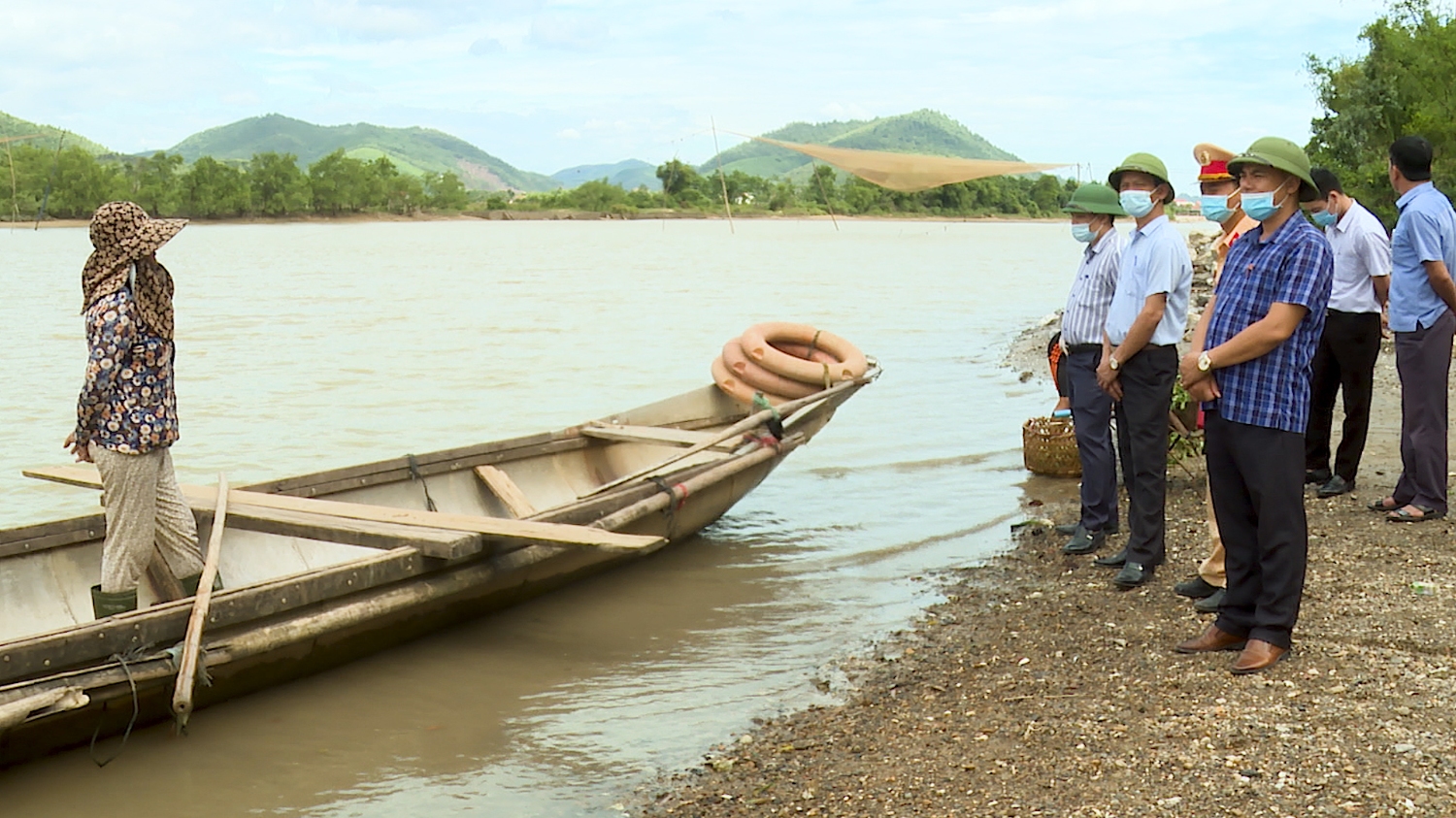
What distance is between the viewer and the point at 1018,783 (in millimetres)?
4086

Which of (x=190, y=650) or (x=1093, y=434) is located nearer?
(x=190, y=650)

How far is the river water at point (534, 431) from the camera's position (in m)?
5.12

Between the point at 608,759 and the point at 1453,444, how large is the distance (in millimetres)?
6895

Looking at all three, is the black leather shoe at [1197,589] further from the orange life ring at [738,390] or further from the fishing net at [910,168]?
the fishing net at [910,168]

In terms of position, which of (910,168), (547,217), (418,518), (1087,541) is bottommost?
(1087,541)

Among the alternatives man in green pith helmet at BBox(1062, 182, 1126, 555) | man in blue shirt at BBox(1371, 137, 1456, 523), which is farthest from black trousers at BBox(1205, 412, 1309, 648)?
man in blue shirt at BBox(1371, 137, 1456, 523)

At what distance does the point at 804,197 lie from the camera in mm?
102312

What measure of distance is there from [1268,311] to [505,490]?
474 centimetres

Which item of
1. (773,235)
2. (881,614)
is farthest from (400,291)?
(773,235)

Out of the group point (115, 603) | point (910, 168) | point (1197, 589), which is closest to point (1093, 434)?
point (1197, 589)

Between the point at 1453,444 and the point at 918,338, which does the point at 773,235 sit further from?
the point at 1453,444

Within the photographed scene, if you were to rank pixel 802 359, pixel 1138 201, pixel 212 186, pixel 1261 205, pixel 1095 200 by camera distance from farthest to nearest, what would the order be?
1. pixel 212 186
2. pixel 802 359
3. pixel 1095 200
4. pixel 1138 201
5. pixel 1261 205

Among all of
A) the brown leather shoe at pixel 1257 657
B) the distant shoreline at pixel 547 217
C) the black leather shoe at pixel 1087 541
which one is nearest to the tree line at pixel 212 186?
the distant shoreline at pixel 547 217

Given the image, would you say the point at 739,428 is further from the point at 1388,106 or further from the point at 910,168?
the point at 1388,106
